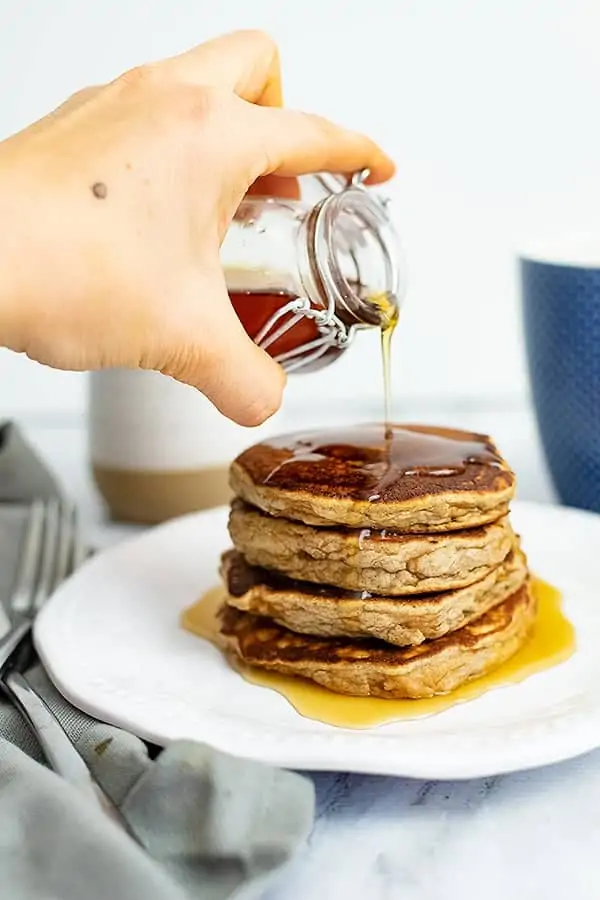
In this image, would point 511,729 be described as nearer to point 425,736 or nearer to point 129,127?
point 425,736

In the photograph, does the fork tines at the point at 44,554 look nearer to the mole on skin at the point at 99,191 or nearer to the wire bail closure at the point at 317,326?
the wire bail closure at the point at 317,326

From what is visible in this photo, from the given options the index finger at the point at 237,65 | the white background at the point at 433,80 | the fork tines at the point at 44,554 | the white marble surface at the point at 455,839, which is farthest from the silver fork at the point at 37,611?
the white background at the point at 433,80

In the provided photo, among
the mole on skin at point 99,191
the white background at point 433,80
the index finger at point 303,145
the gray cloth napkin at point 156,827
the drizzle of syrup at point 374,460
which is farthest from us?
the white background at point 433,80

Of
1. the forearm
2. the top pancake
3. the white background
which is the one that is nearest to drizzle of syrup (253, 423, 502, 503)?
the top pancake

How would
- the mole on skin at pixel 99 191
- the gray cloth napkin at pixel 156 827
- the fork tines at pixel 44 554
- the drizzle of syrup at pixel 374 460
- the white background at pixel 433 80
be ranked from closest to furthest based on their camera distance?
the gray cloth napkin at pixel 156 827, the mole on skin at pixel 99 191, the drizzle of syrup at pixel 374 460, the fork tines at pixel 44 554, the white background at pixel 433 80

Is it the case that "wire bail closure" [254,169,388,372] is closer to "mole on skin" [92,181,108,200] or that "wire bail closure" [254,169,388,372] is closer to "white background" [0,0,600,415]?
A: "mole on skin" [92,181,108,200]

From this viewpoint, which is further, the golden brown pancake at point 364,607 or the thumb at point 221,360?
the golden brown pancake at point 364,607

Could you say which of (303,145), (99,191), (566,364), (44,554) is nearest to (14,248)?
(99,191)
